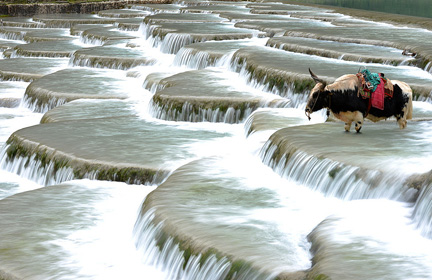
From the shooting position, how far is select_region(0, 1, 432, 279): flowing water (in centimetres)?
795

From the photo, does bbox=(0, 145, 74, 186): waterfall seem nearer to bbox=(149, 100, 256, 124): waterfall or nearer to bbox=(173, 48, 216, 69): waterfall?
bbox=(149, 100, 256, 124): waterfall

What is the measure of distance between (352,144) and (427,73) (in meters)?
5.84

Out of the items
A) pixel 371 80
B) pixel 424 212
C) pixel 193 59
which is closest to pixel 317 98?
pixel 371 80

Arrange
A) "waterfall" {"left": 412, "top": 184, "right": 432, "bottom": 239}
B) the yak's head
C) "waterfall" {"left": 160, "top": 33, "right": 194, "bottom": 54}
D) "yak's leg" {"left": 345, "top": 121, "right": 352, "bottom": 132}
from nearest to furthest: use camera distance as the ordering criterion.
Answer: "waterfall" {"left": 412, "top": 184, "right": 432, "bottom": 239}
the yak's head
"yak's leg" {"left": 345, "top": 121, "right": 352, "bottom": 132}
"waterfall" {"left": 160, "top": 33, "right": 194, "bottom": 54}

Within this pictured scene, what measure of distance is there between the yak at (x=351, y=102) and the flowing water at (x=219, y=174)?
370mm

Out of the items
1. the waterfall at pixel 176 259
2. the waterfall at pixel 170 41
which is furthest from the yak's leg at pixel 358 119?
the waterfall at pixel 170 41

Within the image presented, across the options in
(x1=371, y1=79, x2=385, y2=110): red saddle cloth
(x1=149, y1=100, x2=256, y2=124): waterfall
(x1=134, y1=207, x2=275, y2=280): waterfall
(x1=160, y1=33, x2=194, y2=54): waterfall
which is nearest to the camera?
(x1=134, y1=207, x2=275, y2=280): waterfall

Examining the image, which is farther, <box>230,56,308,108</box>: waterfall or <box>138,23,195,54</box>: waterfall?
<box>138,23,195,54</box>: waterfall

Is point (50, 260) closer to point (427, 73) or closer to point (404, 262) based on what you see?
point (404, 262)

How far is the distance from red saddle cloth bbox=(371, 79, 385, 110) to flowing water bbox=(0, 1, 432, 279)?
1.67 feet

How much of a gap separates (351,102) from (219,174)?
2122mm

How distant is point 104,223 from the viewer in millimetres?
9914

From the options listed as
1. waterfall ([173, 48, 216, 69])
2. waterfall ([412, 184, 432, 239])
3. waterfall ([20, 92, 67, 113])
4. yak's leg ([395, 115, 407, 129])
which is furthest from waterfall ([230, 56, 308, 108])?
waterfall ([412, 184, 432, 239])

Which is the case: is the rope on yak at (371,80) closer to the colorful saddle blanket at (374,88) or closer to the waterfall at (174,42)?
the colorful saddle blanket at (374,88)
